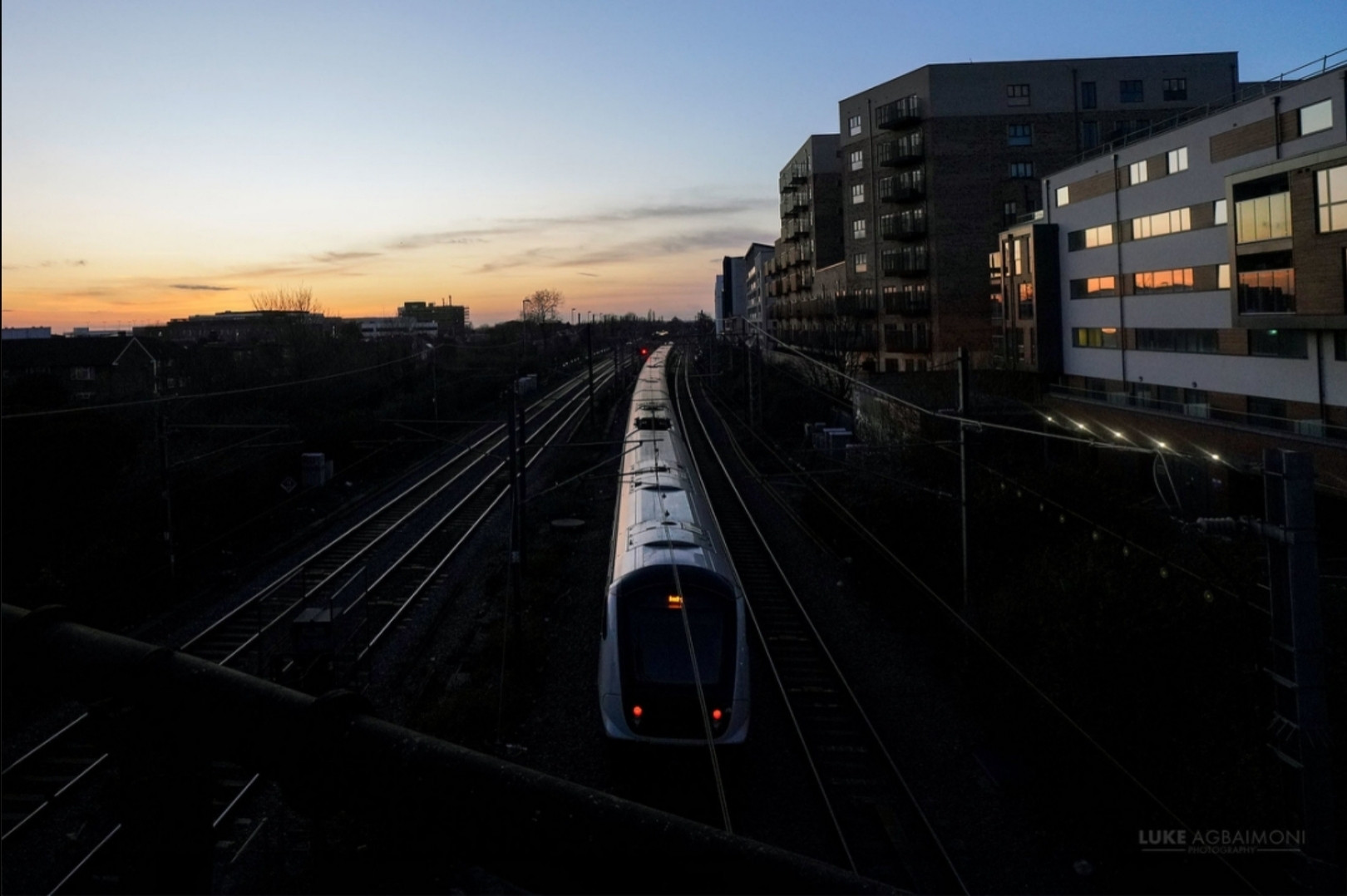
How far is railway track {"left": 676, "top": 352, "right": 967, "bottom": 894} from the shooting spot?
7.86m

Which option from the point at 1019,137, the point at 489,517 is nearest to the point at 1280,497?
the point at 489,517

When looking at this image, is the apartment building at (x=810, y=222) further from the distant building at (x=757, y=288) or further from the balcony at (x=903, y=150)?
the balcony at (x=903, y=150)

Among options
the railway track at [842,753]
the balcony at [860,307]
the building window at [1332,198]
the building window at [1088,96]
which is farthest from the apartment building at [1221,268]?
the balcony at [860,307]

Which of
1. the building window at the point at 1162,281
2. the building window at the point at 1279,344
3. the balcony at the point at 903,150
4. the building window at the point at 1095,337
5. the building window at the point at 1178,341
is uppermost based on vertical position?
the balcony at the point at 903,150

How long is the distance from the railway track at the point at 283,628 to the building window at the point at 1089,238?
59.3 ft

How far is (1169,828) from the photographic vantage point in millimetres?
7695

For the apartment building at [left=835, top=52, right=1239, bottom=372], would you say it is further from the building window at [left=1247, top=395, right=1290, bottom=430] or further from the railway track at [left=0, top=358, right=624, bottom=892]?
the railway track at [left=0, top=358, right=624, bottom=892]

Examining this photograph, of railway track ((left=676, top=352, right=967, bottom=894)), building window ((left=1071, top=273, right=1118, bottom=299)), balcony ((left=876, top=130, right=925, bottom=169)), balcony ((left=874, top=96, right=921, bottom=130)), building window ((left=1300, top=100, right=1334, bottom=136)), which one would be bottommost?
railway track ((left=676, top=352, right=967, bottom=894))

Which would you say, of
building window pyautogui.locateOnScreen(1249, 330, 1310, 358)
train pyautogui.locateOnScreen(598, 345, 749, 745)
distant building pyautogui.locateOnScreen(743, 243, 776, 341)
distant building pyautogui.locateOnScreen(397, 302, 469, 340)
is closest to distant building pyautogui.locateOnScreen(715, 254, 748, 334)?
distant building pyautogui.locateOnScreen(743, 243, 776, 341)

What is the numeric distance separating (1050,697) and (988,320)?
3260 cm

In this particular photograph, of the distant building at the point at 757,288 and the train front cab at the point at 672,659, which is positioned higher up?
the distant building at the point at 757,288

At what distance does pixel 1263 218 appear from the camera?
20.0 metres

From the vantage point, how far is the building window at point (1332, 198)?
17375 millimetres

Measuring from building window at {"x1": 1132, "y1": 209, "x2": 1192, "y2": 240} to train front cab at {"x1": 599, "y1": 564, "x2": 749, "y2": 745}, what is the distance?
20339mm
